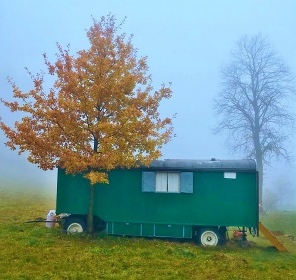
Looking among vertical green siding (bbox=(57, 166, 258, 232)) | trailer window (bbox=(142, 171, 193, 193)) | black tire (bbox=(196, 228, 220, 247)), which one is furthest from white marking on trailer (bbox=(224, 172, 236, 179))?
black tire (bbox=(196, 228, 220, 247))

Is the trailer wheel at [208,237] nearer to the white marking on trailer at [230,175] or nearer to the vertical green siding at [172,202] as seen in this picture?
the vertical green siding at [172,202]

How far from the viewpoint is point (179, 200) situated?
1555 centimetres

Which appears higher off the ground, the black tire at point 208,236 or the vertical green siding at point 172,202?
the vertical green siding at point 172,202

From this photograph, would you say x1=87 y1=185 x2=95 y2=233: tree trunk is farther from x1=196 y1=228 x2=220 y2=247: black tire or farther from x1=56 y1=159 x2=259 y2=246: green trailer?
x1=196 y1=228 x2=220 y2=247: black tire

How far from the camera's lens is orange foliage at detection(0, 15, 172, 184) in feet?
48.0

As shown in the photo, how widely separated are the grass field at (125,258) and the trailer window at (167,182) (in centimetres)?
191

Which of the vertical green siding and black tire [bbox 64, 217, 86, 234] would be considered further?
black tire [bbox 64, 217, 86, 234]

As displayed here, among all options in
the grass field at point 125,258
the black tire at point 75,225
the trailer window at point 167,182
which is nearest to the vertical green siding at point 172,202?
the trailer window at point 167,182

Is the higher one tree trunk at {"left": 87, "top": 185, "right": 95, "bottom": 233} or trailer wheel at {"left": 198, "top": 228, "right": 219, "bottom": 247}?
tree trunk at {"left": 87, "top": 185, "right": 95, "bottom": 233}

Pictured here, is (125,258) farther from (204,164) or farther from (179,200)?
(204,164)

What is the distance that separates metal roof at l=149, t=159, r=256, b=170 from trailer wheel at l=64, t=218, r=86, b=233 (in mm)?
3498

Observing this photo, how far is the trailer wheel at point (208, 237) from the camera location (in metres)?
15.2

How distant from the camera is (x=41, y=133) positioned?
15242mm

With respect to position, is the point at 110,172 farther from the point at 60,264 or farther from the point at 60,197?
the point at 60,264
